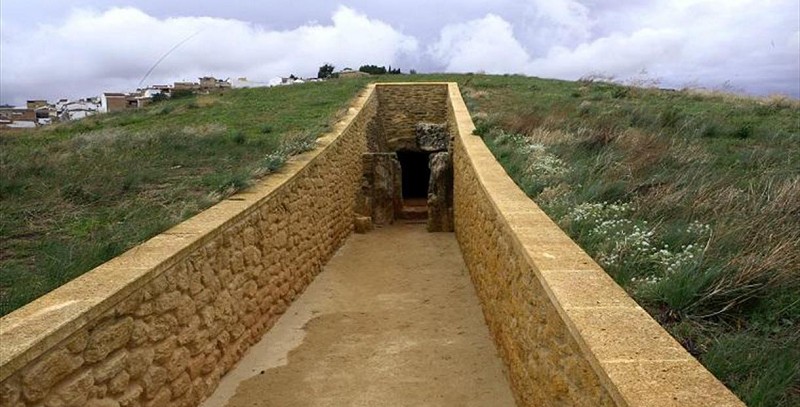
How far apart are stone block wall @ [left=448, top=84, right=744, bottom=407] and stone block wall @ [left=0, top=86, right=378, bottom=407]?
2.39 metres

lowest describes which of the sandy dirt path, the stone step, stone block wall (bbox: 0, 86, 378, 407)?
the stone step

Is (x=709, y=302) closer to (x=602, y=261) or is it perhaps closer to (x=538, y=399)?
(x=602, y=261)

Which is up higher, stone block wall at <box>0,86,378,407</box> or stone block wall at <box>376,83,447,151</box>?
stone block wall at <box>376,83,447,151</box>

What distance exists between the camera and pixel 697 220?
4938 mm

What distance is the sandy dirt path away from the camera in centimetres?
515

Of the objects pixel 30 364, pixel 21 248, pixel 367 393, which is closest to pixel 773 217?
pixel 367 393

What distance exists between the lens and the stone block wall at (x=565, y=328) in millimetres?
2387

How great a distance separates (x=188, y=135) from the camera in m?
11.4

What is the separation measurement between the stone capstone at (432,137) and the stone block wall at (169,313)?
1021 centimetres

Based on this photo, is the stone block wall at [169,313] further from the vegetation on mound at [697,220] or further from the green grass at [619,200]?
the vegetation on mound at [697,220]

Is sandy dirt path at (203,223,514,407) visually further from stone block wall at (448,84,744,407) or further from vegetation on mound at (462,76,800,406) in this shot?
vegetation on mound at (462,76,800,406)

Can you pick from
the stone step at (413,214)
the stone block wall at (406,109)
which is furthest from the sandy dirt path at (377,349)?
the stone block wall at (406,109)

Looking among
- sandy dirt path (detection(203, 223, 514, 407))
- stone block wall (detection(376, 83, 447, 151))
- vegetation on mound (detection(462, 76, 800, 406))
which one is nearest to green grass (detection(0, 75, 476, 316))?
sandy dirt path (detection(203, 223, 514, 407))

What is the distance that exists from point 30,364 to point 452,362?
3818 mm
